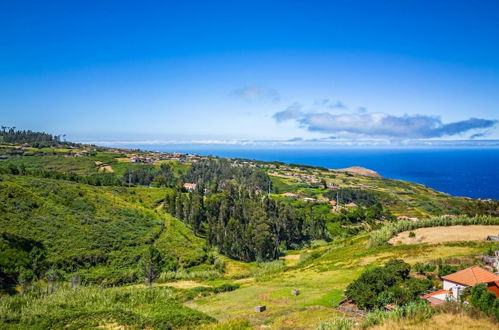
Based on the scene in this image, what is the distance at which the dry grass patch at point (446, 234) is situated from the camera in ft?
153

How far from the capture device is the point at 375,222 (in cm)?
10588

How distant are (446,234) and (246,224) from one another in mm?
50675

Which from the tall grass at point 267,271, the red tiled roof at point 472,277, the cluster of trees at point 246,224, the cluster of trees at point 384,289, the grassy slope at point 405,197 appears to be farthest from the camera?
the grassy slope at point 405,197

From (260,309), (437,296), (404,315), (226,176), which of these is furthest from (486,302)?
(226,176)

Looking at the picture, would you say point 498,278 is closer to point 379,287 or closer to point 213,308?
point 379,287

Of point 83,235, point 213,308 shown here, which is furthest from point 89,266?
point 213,308

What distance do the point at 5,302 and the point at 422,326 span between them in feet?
116

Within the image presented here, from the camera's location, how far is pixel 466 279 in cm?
2327

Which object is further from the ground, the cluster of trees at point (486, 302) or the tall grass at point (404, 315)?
the cluster of trees at point (486, 302)

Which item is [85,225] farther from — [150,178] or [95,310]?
[150,178]

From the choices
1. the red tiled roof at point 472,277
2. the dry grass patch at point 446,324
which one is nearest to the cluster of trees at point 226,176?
the red tiled roof at point 472,277

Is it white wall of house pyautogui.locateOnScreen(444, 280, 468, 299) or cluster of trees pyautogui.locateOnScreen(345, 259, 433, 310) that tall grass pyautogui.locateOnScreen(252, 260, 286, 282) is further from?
white wall of house pyautogui.locateOnScreen(444, 280, 468, 299)

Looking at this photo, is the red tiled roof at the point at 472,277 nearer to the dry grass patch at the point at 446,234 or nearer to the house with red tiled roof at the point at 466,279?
the house with red tiled roof at the point at 466,279

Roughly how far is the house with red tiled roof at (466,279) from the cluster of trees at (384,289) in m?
2.12
